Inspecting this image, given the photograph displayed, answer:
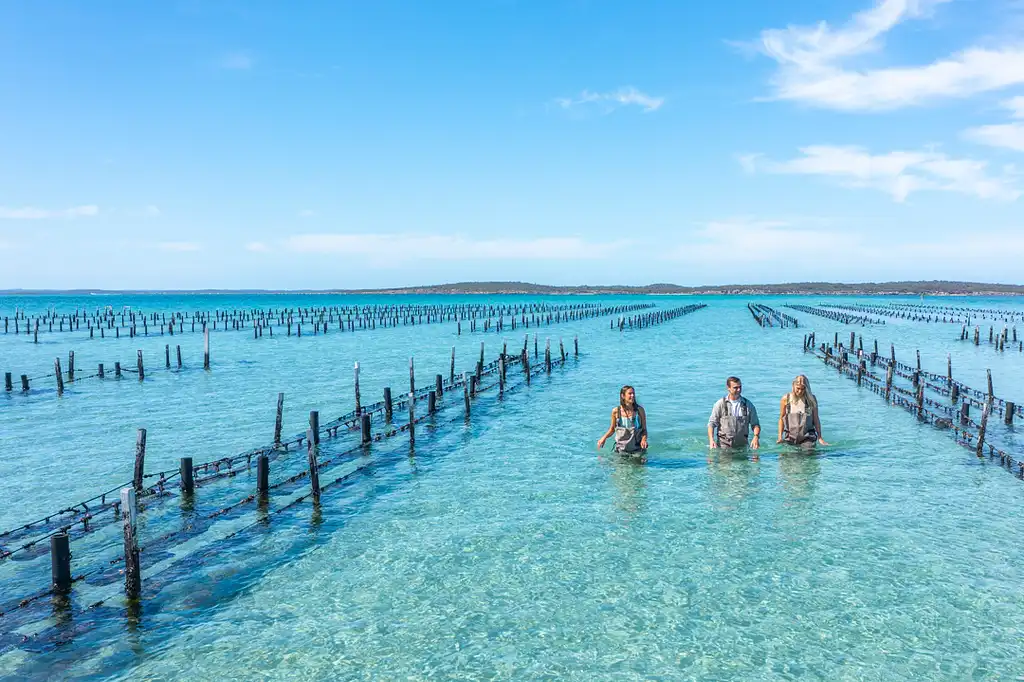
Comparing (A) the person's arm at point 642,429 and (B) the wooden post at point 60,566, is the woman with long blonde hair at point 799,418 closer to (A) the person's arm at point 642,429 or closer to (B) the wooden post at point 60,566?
(A) the person's arm at point 642,429

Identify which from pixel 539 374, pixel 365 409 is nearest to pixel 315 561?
pixel 365 409

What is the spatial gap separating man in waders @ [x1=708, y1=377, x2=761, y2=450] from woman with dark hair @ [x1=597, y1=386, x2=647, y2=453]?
164cm

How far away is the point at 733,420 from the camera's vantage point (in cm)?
1686

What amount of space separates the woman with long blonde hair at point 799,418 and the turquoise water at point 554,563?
94 centimetres

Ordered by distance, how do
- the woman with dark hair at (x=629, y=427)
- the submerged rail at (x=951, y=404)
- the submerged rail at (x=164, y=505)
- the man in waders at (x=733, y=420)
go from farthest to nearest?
the submerged rail at (x=951, y=404) < the woman with dark hair at (x=629, y=427) < the man in waders at (x=733, y=420) < the submerged rail at (x=164, y=505)

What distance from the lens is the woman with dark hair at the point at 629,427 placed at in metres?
16.5

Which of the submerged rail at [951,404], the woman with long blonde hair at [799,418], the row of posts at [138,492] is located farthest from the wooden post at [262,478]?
the submerged rail at [951,404]

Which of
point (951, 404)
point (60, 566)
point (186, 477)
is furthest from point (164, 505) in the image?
point (951, 404)

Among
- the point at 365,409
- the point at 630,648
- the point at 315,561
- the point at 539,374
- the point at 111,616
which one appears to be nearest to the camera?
the point at 630,648

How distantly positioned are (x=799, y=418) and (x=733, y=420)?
Answer: 1.94 meters

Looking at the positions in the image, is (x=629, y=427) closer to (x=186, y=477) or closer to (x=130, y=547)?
(x=186, y=477)

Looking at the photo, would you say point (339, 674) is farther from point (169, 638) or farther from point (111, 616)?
point (111, 616)

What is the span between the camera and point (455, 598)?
35.4 ft

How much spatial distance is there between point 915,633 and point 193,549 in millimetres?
11945
